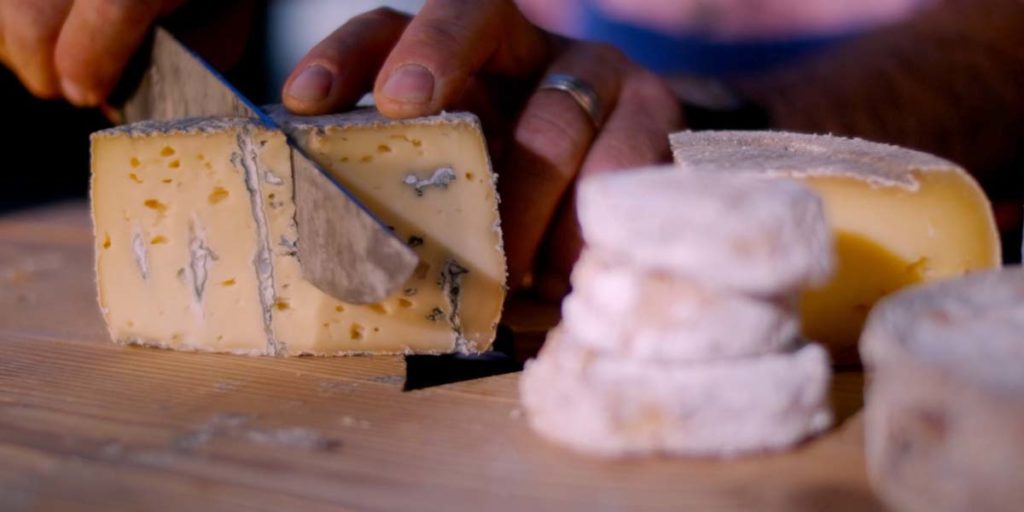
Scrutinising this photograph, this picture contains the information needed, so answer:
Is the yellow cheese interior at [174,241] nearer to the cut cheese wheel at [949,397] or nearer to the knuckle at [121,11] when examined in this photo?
the knuckle at [121,11]

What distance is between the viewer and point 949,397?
0.81 metres

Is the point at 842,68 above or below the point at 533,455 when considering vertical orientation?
below

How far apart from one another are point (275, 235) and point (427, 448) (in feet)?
1.84

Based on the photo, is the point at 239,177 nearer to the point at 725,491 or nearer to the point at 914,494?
the point at 725,491

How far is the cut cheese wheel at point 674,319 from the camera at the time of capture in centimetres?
94

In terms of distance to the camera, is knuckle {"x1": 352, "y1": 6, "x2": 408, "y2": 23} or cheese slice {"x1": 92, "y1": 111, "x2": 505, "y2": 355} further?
knuckle {"x1": 352, "y1": 6, "x2": 408, "y2": 23}

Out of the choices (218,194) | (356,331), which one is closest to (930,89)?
(356,331)

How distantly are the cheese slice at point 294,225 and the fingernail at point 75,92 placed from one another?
578mm

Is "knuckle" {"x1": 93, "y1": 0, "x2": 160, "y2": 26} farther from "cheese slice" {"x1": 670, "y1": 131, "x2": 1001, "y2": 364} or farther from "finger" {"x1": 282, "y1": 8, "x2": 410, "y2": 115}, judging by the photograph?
"cheese slice" {"x1": 670, "y1": 131, "x2": 1001, "y2": 364}

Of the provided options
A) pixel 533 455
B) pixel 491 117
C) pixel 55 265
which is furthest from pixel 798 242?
pixel 55 265

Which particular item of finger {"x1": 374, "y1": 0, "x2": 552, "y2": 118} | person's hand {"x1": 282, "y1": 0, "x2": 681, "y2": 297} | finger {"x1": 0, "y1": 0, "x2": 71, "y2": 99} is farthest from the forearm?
finger {"x1": 0, "y1": 0, "x2": 71, "y2": 99}

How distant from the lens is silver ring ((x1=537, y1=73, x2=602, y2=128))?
1.89 meters

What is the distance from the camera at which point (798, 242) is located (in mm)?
946

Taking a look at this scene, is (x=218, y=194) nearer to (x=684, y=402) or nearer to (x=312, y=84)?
(x=312, y=84)
